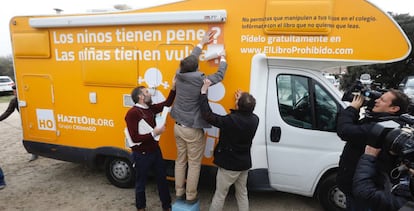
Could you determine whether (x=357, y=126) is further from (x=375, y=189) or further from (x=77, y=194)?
(x=77, y=194)

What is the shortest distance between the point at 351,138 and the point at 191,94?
169 centimetres

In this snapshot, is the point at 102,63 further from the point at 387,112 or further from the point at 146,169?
the point at 387,112

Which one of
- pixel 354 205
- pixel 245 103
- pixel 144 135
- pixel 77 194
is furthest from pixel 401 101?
pixel 77 194

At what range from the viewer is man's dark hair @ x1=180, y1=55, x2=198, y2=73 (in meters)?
3.19

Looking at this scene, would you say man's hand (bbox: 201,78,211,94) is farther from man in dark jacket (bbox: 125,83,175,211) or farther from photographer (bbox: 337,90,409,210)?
photographer (bbox: 337,90,409,210)

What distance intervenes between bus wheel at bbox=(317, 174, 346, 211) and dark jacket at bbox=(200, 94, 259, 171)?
1.08 m

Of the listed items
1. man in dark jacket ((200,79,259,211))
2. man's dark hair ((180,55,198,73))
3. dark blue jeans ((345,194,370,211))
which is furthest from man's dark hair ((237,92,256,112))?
dark blue jeans ((345,194,370,211))

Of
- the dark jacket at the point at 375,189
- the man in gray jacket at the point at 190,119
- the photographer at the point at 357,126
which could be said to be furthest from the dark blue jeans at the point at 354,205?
the man in gray jacket at the point at 190,119

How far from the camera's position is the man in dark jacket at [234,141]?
2.94 metres

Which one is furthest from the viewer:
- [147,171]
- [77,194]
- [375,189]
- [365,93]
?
[77,194]

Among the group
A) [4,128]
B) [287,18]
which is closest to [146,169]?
[287,18]

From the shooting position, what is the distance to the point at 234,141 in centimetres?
299

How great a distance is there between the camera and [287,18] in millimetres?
3135

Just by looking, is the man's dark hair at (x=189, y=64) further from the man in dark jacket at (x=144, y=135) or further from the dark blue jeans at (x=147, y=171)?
the dark blue jeans at (x=147, y=171)
